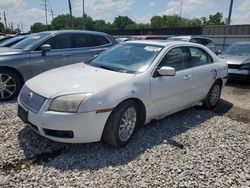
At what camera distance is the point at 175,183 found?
292 centimetres

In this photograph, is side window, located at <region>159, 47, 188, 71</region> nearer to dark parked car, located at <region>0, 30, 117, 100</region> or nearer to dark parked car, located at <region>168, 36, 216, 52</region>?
dark parked car, located at <region>0, 30, 117, 100</region>

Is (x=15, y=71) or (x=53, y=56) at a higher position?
(x=53, y=56)

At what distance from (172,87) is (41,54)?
11.4ft

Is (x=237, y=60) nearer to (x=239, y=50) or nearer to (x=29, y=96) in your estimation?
(x=239, y=50)

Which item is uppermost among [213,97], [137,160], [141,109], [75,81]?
[75,81]

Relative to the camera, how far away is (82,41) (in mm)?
7027

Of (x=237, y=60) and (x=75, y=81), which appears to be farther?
(x=237, y=60)

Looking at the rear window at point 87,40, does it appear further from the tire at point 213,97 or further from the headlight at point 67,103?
the headlight at point 67,103

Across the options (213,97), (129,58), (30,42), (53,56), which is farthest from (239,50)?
(30,42)

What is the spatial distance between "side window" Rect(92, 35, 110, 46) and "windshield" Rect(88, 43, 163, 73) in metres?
2.64

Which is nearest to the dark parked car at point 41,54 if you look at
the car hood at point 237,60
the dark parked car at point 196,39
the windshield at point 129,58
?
the windshield at point 129,58

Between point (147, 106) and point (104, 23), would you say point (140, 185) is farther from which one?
point (104, 23)

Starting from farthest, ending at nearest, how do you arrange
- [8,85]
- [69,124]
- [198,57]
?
[8,85]
[198,57]
[69,124]

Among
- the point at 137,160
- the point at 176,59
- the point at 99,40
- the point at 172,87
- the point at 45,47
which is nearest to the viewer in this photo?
the point at 137,160
